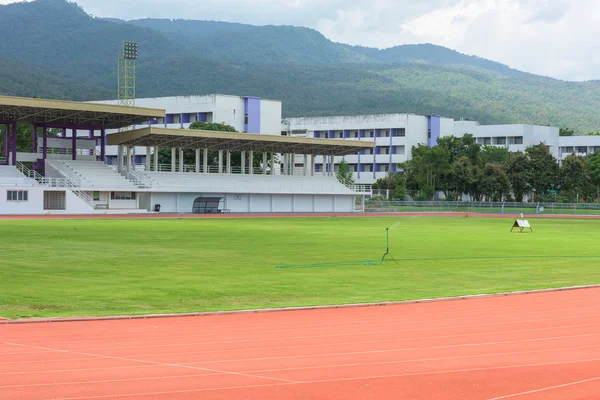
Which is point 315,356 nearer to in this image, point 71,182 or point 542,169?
point 71,182

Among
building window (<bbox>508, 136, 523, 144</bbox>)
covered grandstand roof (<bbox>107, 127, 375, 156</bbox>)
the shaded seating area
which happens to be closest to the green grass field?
the shaded seating area

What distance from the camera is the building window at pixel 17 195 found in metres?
72.8

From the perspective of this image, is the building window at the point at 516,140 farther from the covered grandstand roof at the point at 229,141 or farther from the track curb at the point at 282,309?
the track curb at the point at 282,309

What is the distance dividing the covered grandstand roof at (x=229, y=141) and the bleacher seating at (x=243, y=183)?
3.31m

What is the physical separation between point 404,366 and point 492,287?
11413 millimetres

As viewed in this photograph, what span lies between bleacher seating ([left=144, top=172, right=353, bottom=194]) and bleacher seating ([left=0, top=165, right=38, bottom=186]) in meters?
12.9

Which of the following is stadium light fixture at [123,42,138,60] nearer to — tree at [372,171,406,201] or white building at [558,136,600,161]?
tree at [372,171,406,201]

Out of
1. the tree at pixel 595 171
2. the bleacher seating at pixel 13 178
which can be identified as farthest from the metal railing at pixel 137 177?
the tree at pixel 595 171

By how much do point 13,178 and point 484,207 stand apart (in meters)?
53.0

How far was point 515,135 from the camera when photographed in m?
144

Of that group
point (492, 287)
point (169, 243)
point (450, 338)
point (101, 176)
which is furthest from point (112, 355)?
point (101, 176)

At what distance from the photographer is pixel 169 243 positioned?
1458 inches

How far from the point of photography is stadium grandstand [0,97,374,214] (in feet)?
247

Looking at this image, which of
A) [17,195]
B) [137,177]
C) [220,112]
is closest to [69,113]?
[137,177]
